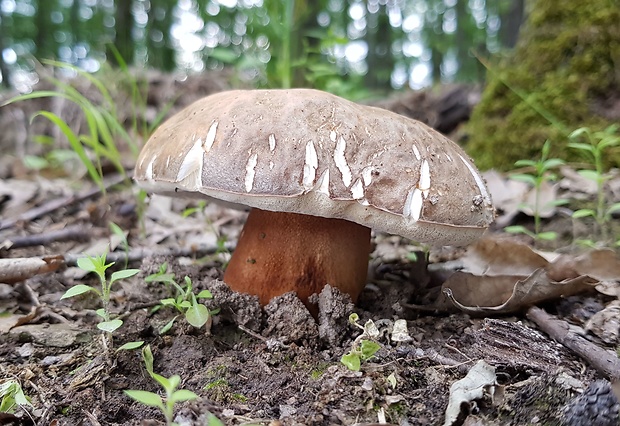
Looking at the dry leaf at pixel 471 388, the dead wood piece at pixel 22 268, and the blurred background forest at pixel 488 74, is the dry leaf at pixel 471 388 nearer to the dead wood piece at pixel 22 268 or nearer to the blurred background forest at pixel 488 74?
the dead wood piece at pixel 22 268

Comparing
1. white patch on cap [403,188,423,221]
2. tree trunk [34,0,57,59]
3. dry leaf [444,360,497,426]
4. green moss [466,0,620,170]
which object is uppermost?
tree trunk [34,0,57,59]

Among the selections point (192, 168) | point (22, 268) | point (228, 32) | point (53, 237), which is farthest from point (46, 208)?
point (228, 32)

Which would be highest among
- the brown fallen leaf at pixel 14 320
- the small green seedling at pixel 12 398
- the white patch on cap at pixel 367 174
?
the white patch on cap at pixel 367 174

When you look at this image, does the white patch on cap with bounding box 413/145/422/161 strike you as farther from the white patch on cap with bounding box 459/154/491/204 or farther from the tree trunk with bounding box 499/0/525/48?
the tree trunk with bounding box 499/0/525/48

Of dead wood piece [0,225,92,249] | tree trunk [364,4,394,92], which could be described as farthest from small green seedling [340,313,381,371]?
tree trunk [364,4,394,92]

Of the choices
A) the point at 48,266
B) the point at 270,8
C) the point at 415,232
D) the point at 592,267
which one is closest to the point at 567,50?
the point at 592,267

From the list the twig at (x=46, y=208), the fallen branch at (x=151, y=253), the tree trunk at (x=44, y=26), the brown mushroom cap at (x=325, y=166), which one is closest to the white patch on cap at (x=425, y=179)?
the brown mushroom cap at (x=325, y=166)
